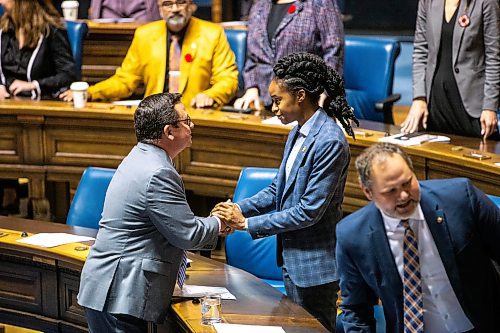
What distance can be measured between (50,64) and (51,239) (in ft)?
7.11

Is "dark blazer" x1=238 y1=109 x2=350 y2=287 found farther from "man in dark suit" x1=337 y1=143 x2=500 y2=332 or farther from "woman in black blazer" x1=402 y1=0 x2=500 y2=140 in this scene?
"woman in black blazer" x1=402 y1=0 x2=500 y2=140

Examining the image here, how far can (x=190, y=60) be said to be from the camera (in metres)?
5.57

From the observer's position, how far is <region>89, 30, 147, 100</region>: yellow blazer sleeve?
5688 millimetres

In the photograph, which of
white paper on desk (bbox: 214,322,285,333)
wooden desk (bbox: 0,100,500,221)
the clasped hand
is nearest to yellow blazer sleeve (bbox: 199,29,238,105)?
wooden desk (bbox: 0,100,500,221)

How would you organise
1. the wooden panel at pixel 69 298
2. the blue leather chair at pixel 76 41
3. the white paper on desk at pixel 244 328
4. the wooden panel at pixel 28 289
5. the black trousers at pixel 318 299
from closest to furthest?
the white paper on desk at pixel 244 328 < the black trousers at pixel 318 299 < the wooden panel at pixel 69 298 < the wooden panel at pixel 28 289 < the blue leather chair at pixel 76 41

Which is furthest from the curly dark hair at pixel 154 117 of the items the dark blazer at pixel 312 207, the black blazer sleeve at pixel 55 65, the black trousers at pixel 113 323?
the black blazer sleeve at pixel 55 65

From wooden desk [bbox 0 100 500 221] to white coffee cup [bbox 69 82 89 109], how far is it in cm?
5

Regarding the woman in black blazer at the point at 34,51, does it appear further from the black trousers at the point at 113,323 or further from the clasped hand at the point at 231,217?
the black trousers at the point at 113,323

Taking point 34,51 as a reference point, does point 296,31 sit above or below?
above

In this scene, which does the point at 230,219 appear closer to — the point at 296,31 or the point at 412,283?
the point at 412,283

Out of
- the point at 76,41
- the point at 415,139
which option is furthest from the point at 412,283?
the point at 76,41

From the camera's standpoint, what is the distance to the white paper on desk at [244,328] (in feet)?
10.2

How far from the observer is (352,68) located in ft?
20.5

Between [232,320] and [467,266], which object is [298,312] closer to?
[232,320]
